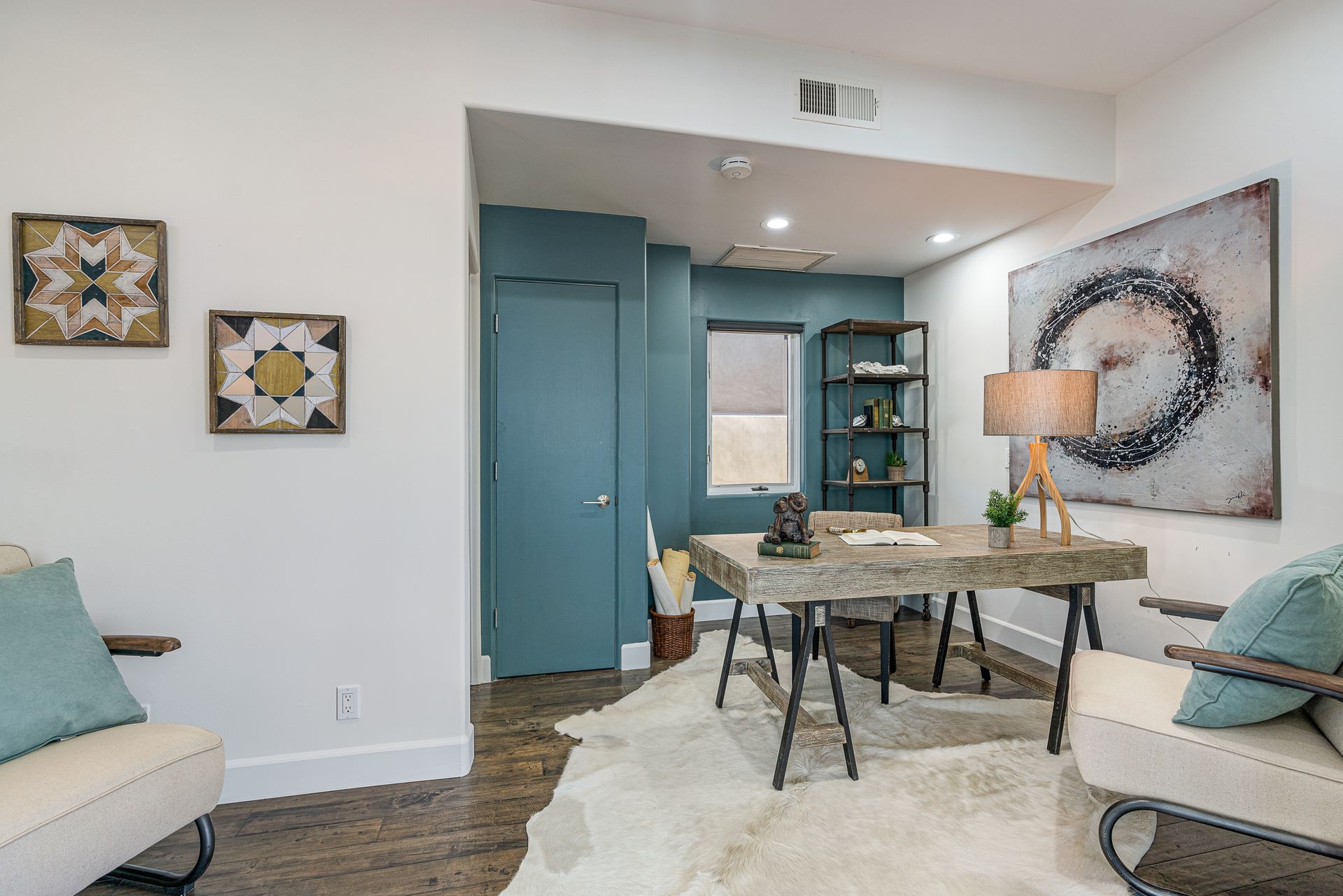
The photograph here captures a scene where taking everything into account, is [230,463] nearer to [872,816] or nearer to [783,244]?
[872,816]

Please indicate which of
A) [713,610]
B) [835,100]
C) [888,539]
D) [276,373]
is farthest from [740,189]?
[713,610]

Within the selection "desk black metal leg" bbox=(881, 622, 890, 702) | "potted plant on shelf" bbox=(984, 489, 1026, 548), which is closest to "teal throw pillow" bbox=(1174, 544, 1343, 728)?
"potted plant on shelf" bbox=(984, 489, 1026, 548)

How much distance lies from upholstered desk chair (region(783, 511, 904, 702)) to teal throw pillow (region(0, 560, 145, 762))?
2037mm

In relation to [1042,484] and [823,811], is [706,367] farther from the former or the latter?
[823,811]

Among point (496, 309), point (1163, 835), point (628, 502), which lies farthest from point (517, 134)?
point (1163, 835)

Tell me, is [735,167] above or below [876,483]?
above

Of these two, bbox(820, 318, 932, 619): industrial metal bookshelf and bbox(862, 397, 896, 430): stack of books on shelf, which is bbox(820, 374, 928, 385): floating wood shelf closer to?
bbox(820, 318, 932, 619): industrial metal bookshelf

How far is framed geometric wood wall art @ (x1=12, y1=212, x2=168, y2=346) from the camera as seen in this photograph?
198cm

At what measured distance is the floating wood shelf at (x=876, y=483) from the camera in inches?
171

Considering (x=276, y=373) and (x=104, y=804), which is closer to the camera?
(x=104, y=804)

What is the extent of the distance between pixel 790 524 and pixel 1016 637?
2.29 meters

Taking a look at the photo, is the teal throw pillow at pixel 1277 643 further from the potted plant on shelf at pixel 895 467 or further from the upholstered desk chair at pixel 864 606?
the potted plant on shelf at pixel 895 467

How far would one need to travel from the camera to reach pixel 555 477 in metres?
3.36

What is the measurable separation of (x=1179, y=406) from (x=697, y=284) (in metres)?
2.76
